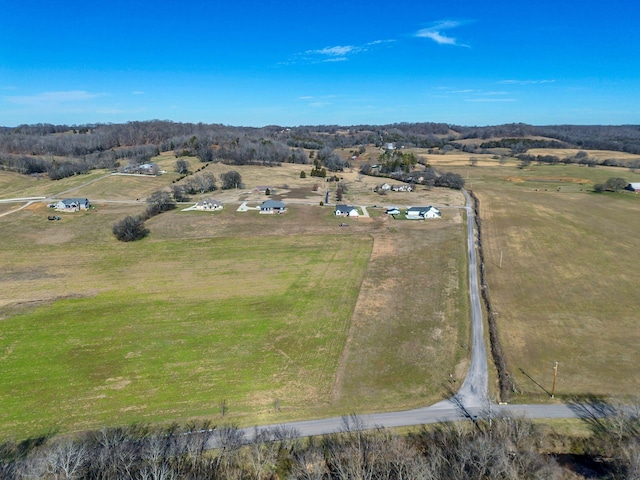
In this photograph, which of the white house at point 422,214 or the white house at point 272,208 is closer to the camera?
the white house at point 422,214

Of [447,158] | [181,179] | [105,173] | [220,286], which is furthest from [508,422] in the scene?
[447,158]

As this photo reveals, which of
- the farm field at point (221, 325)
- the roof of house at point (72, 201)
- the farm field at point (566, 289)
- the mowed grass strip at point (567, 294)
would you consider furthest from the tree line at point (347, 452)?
the roof of house at point (72, 201)

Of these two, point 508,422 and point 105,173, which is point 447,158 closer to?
point 105,173

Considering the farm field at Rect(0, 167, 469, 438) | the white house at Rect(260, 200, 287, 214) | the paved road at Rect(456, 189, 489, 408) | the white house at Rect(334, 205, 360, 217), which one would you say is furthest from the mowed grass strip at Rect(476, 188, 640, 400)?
the white house at Rect(260, 200, 287, 214)

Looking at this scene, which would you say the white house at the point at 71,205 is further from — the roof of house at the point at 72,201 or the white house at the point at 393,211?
the white house at the point at 393,211

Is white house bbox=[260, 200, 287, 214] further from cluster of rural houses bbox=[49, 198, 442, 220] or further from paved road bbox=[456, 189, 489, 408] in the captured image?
paved road bbox=[456, 189, 489, 408]

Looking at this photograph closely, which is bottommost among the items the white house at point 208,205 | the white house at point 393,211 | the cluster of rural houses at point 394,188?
the white house at point 393,211

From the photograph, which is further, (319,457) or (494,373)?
(494,373)
